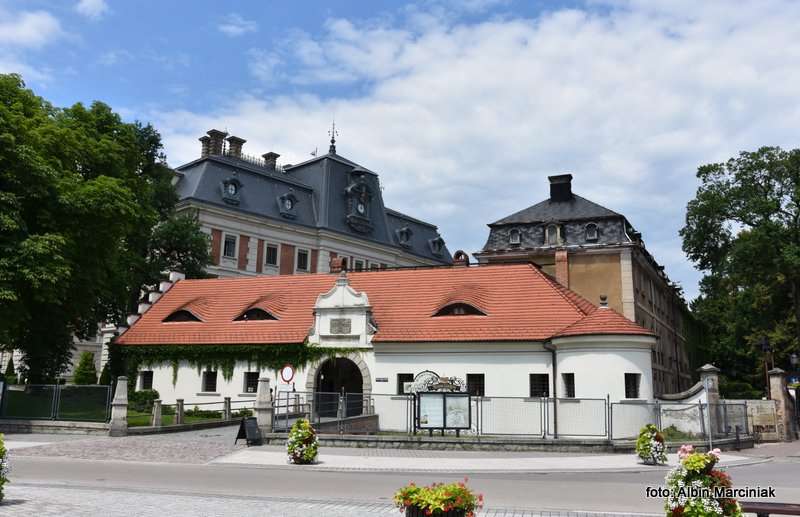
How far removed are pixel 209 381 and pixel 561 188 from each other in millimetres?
27783

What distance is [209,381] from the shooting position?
33594 millimetres

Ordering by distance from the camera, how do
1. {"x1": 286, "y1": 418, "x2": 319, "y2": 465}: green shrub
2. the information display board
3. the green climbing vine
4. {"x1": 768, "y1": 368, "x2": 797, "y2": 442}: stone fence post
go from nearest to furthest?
{"x1": 286, "y1": 418, "x2": 319, "y2": 465}: green shrub → the information display board → {"x1": 768, "y1": 368, "x2": 797, "y2": 442}: stone fence post → the green climbing vine

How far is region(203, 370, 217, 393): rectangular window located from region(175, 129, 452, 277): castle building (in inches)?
827

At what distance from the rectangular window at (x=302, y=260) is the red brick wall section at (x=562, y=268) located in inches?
1021

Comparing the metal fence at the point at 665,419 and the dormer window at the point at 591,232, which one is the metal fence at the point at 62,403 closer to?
the metal fence at the point at 665,419

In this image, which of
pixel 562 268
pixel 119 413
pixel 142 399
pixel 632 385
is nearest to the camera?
pixel 119 413

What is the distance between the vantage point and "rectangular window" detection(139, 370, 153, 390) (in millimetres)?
34812

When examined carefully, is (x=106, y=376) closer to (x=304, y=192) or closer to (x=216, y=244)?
(x=216, y=244)

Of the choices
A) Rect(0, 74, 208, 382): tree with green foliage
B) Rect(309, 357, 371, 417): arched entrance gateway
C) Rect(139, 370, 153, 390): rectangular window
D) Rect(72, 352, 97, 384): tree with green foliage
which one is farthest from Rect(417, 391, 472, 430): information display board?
Rect(72, 352, 97, 384): tree with green foliage

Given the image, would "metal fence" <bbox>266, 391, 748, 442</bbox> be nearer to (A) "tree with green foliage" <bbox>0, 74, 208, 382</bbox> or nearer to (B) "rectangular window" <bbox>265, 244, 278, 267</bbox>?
(A) "tree with green foliage" <bbox>0, 74, 208, 382</bbox>

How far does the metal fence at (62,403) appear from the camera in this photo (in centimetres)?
2623

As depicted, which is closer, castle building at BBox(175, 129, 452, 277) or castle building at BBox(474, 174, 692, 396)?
castle building at BBox(474, 174, 692, 396)

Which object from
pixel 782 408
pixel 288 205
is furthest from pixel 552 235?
pixel 288 205

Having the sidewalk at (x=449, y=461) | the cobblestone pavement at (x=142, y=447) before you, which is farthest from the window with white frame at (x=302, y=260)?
the sidewalk at (x=449, y=461)
